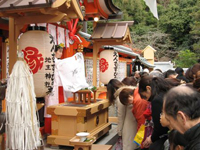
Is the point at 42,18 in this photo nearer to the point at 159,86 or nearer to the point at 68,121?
the point at 159,86

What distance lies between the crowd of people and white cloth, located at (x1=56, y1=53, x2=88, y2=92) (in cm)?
89

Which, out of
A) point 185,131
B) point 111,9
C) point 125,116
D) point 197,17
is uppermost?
point 197,17

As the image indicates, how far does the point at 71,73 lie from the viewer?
6.55 meters

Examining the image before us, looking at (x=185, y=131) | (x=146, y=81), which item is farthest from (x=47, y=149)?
(x=185, y=131)

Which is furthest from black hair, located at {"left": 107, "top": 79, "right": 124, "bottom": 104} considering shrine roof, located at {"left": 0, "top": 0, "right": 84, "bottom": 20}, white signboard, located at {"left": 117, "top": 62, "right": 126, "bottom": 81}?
white signboard, located at {"left": 117, "top": 62, "right": 126, "bottom": 81}

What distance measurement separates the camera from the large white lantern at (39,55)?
4.40 metres

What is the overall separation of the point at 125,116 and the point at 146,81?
1744mm

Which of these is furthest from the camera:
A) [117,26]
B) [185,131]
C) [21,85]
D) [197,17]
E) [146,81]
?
[197,17]

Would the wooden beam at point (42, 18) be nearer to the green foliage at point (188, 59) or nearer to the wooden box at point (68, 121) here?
the wooden box at point (68, 121)

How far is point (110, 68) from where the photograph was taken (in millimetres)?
8984

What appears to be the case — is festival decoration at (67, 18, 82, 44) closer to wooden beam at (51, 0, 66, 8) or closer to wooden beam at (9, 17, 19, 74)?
wooden beam at (9, 17, 19, 74)

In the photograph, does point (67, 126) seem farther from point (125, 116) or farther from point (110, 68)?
point (110, 68)

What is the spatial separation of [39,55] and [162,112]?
2.59 meters

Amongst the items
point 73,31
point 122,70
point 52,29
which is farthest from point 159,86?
point 122,70
